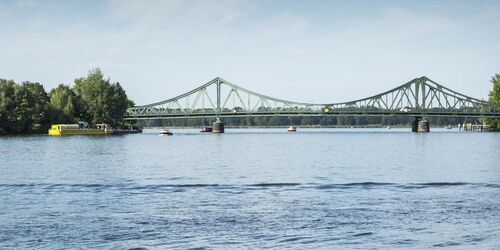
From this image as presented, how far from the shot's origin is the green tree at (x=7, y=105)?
140 m

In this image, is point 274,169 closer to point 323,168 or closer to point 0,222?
point 323,168

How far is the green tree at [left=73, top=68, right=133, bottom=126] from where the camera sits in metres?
163

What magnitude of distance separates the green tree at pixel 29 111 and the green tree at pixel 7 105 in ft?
2.55

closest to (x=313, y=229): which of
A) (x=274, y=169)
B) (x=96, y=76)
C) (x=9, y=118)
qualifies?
(x=274, y=169)

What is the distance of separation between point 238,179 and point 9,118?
107863 mm

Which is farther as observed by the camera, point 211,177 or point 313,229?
point 211,177

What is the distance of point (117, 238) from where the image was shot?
77.0 ft

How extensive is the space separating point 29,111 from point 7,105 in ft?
18.3

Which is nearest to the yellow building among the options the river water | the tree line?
the tree line

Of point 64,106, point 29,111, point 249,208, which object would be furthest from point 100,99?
point 249,208

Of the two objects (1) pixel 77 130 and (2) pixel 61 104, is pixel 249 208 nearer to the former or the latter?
(1) pixel 77 130

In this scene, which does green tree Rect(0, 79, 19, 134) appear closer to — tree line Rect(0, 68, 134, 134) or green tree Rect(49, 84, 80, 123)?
tree line Rect(0, 68, 134, 134)

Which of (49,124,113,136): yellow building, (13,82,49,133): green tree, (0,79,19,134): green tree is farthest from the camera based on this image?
(49,124,113,136): yellow building

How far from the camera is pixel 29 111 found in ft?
474
